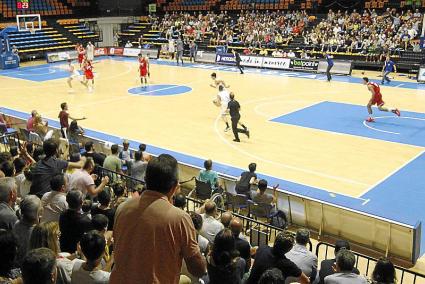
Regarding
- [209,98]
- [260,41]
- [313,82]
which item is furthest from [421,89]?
[260,41]

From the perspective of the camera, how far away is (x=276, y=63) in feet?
104

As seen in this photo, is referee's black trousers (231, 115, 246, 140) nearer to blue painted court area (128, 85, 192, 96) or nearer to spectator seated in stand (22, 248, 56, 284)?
blue painted court area (128, 85, 192, 96)

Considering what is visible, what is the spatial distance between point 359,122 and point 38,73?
2209 centimetres

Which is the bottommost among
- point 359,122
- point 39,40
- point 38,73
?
point 38,73

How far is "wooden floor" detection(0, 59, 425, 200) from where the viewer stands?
523 inches

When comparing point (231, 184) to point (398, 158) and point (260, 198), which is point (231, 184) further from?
point (398, 158)

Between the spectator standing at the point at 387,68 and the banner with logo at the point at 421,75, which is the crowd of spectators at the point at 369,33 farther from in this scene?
the spectator standing at the point at 387,68

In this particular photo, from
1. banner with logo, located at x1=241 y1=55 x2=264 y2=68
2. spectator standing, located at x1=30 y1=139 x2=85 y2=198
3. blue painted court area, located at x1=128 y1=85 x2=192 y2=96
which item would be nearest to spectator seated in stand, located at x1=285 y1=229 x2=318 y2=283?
spectator standing, located at x1=30 y1=139 x2=85 y2=198

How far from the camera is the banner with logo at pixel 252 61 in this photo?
3247 cm

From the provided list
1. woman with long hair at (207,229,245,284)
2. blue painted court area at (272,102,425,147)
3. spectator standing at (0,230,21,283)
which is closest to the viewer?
spectator standing at (0,230,21,283)

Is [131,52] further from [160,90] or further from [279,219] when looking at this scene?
[279,219]

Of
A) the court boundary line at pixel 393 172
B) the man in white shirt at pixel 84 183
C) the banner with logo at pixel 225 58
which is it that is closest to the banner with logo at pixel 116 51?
the banner with logo at pixel 225 58

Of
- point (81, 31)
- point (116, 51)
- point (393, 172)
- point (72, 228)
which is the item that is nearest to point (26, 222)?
point (72, 228)

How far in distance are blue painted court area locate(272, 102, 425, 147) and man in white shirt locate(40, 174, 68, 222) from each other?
12.1 m
